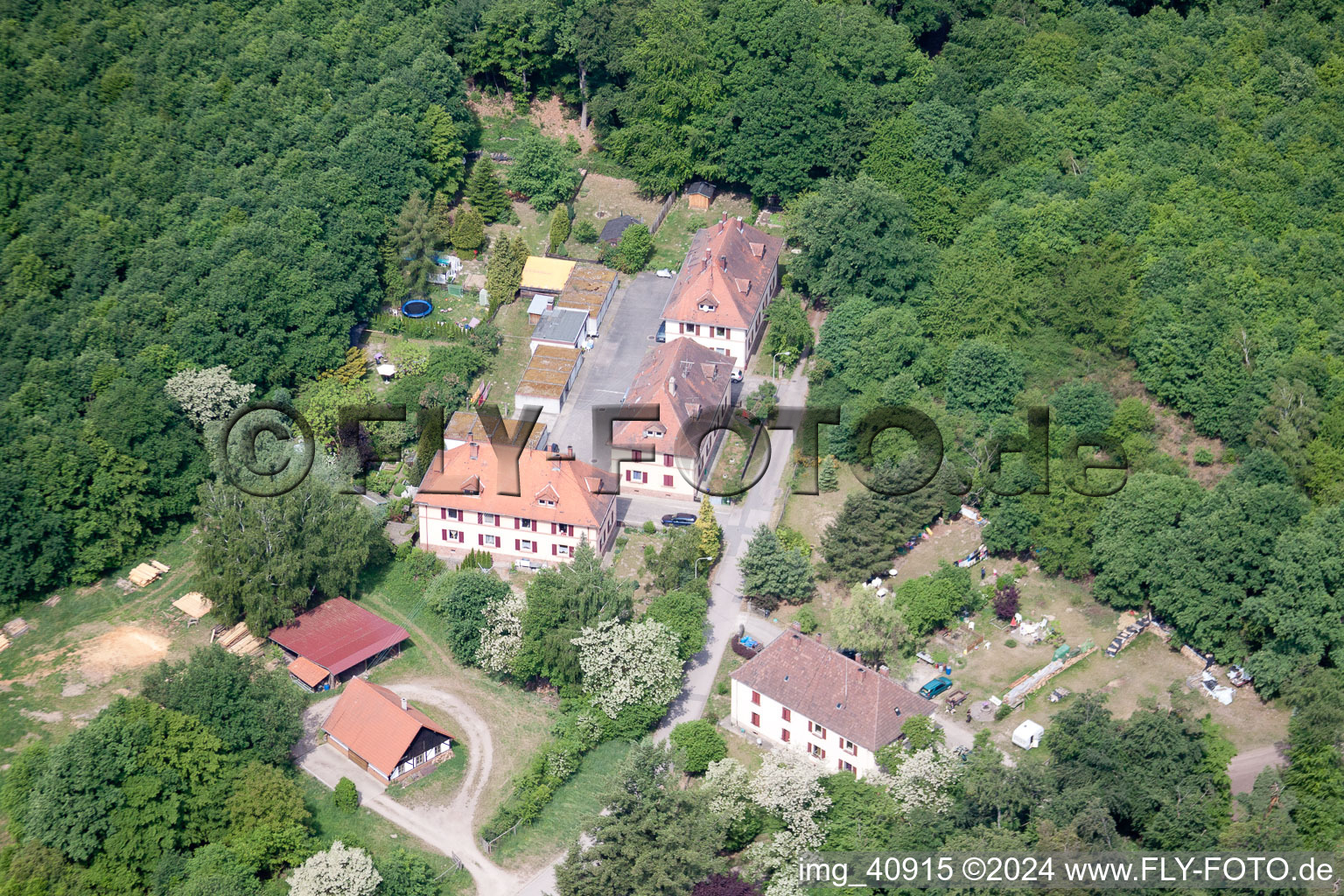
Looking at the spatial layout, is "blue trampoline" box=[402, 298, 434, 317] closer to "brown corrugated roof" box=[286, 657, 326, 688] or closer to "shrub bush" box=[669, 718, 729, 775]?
"brown corrugated roof" box=[286, 657, 326, 688]

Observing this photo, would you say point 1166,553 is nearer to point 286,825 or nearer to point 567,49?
point 286,825

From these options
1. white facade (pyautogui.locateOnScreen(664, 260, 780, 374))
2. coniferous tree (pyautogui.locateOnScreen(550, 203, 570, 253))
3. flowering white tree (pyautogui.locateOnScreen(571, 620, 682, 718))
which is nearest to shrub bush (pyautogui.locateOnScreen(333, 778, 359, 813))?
flowering white tree (pyautogui.locateOnScreen(571, 620, 682, 718))

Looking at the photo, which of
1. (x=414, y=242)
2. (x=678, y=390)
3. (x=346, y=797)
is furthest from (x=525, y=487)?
(x=414, y=242)

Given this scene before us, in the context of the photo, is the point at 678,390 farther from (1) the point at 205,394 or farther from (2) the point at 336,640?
(1) the point at 205,394

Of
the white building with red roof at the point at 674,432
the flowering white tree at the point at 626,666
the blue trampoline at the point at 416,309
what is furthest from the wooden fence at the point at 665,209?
the flowering white tree at the point at 626,666

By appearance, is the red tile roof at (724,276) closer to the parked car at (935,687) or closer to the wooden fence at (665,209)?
the wooden fence at (665,209)

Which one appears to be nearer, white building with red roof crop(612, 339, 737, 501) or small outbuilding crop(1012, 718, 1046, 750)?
small outbuilding crop(1012, 718, 1046, 750)
